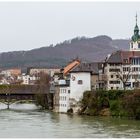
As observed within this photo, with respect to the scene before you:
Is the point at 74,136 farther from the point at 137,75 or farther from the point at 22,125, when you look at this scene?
the point at 137,75

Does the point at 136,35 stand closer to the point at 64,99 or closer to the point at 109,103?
the point at 64,99

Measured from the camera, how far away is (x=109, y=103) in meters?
78.1

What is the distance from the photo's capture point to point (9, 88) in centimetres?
11481

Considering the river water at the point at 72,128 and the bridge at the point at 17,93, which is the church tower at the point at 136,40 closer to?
the bridge at the point at 17,93

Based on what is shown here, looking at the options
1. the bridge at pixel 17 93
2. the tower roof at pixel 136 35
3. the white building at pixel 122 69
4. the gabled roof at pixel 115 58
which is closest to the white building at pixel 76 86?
the gabled roof at pixel 115 58

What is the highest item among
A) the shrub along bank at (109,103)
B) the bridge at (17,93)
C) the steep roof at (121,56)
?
the steep roof at (121,56)

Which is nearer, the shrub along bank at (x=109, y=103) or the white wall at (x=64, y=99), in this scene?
the shrub along bank at (x=109, y=103)

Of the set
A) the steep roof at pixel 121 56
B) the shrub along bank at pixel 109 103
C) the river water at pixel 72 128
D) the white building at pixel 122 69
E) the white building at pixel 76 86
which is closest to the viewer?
the river water at pixel 72 128

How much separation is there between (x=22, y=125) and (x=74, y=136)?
12446 millimetres

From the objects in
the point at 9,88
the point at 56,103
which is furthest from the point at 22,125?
the point at 9,88

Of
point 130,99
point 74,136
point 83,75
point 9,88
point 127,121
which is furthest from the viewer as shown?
point 9,88

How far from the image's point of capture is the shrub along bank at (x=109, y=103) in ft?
237

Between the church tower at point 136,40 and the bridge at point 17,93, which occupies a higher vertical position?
the church tower at point 136,40

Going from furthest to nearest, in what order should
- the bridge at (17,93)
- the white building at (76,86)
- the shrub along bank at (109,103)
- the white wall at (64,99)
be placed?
the bridge at (17,93) < the white wall at (64,99) < the white building at (76,86) < the shrub along bank at (109,103)
